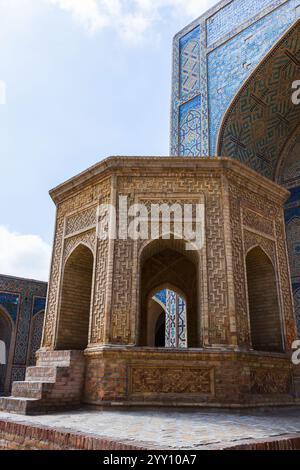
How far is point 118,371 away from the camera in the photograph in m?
4.37

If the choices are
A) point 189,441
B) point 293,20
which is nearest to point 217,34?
point 293,20

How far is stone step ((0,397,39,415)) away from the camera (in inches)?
156

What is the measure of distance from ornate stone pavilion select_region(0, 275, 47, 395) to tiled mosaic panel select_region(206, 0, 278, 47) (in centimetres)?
822

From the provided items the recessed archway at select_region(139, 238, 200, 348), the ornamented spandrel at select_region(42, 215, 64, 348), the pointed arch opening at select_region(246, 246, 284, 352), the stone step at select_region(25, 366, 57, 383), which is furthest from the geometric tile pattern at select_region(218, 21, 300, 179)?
the stone step at select_region(25, 366, 57, 383)

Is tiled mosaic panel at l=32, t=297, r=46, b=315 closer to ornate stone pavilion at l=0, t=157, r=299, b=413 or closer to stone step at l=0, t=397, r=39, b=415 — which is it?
ornate stone pavilion at l=0, t=157, r=299, b=413

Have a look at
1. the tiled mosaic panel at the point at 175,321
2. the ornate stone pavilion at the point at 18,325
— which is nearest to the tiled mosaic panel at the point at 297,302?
the tiled mosaic panel at the point at 175,321

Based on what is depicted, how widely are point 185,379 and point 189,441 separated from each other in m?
2.10

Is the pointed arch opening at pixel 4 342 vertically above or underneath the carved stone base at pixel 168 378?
above

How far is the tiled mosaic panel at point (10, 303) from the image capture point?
1173cm

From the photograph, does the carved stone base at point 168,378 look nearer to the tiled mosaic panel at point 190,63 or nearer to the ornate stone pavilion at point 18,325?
the tiled mosaic panel at point 190,63

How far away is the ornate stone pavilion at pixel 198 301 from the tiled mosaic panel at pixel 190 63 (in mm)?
4385

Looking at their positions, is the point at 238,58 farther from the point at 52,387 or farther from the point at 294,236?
the point at 52,387

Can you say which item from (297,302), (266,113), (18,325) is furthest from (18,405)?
(18,325)

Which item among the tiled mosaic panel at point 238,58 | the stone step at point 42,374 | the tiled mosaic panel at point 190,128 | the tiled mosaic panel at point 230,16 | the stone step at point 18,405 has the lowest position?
the stone step at point 18,405
